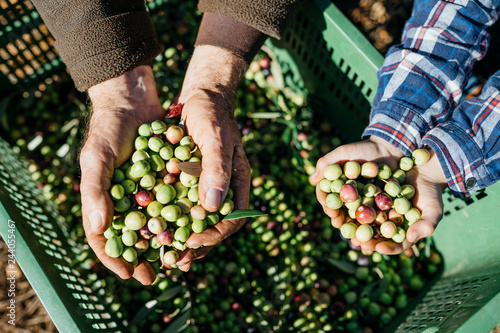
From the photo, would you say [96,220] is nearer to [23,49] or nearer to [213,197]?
[213,197]

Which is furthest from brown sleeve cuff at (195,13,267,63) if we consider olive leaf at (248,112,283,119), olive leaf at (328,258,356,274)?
olive leaf at (328,258,356,274)

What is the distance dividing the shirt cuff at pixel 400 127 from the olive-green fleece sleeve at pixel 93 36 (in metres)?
1.78

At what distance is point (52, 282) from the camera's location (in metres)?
2.10

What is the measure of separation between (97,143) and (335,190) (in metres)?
1.51

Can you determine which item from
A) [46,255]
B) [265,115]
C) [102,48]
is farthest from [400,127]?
[46,255]

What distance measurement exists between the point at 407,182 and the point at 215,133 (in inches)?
53.4

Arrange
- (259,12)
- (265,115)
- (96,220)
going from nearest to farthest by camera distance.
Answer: (96,220) < (259,12) < (265,115)

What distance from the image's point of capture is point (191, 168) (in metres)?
2.26

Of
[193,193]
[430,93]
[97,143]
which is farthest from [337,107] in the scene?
[97,143]

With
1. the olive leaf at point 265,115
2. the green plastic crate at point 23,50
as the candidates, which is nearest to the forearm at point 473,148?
the olive leaf at point 265,115

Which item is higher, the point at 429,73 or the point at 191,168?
the point at 429,73

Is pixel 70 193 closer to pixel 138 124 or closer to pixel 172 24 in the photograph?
pixel 138 124

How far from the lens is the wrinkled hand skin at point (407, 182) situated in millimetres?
2279

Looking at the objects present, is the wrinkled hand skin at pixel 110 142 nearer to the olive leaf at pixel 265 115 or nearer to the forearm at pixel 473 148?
the olive leaf at pixel 265 115
